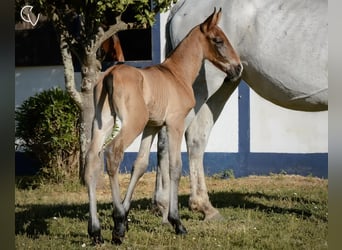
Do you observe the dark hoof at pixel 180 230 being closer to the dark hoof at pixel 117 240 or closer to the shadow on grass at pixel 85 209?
the dark hoof at pixel 117 240

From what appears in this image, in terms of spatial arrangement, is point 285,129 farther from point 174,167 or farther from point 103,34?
point 174,167

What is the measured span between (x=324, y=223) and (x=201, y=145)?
4.36 ft

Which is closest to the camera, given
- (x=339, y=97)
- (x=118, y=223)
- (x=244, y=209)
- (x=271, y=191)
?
(x=339, y=97)

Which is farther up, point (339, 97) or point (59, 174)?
point (339, 97)


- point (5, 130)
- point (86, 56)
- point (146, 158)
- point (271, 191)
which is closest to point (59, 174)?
point (86, 56)

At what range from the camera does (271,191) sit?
25.6 ft

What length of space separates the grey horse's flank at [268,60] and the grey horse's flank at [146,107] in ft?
2.44

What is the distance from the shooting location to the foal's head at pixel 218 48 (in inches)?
185

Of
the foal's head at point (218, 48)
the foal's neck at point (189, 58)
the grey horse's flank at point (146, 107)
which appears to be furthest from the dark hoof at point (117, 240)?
the foal's head at point (218, 48)

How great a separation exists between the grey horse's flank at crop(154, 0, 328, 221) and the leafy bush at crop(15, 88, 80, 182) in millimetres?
3202

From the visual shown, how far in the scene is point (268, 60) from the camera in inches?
216

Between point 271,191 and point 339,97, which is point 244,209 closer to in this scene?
point 271,191

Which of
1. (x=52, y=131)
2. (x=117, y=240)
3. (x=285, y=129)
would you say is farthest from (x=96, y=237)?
(x=285, y=129)

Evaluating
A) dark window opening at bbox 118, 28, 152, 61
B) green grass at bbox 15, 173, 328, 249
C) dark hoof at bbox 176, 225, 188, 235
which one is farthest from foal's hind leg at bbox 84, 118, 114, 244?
dark window opening at bbox 118, 28, 152, 61
